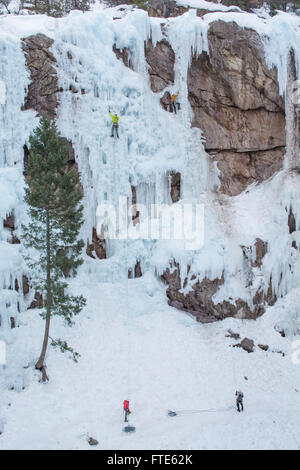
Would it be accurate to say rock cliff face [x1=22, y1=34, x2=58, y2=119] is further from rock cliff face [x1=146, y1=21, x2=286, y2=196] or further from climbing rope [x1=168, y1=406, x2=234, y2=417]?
climbing rope [x1=168, y1=406, x2=234, y2=417]

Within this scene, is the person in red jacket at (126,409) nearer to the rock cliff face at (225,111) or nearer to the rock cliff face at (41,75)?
the rock cliff face at (225,111)

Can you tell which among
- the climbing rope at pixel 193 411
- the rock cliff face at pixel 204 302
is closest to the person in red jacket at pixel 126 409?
the climbing rope at pixel 193 411

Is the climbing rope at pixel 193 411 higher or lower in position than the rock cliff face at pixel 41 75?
lower

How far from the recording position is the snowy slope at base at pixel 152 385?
34.7 ft

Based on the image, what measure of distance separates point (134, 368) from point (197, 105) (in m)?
12.2

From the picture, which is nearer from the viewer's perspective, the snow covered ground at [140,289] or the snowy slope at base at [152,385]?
the snowy slope at base at [152,385]

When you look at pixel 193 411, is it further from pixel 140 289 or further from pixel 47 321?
pixel 140 289

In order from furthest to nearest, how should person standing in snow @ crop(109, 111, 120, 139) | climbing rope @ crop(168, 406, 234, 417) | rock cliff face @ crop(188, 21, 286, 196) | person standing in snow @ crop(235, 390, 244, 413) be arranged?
1. rock cliff face @ crop(188, 21, 286, 196)
2. person standing in snow @ crop(109, 111, 120, 139)
3. person standing in snow @ crop(235, 390, 244, 413)
4. climbing rope @ crop(168, 406, 234, 417)

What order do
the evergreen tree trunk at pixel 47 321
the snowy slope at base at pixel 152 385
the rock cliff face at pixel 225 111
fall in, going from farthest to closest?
the rock cliff face at pixel 225 111 < the evergreen tree trunk at pixel 47 321 < the snowy slope at base at pixel 152 385

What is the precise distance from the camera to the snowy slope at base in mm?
10562

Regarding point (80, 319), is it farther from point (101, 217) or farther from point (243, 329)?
point (243, 329)

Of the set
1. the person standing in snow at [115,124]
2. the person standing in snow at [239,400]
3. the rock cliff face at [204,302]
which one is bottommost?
the person standing in snow at [239,400]

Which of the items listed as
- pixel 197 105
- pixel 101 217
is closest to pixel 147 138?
pixel 197 105

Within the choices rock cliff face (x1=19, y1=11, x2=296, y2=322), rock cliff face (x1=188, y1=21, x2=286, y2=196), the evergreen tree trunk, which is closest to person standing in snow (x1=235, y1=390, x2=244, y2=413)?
rock cliff face (x1=19, y1=11, x2=296, y2=322)
